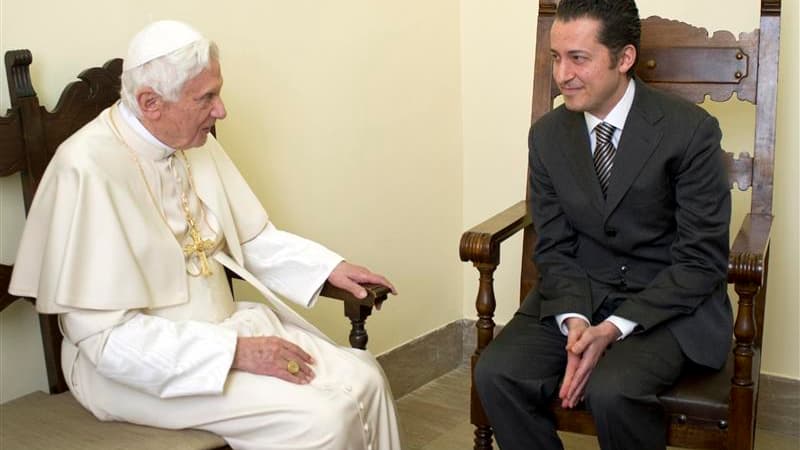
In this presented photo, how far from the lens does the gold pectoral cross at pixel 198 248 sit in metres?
2.75

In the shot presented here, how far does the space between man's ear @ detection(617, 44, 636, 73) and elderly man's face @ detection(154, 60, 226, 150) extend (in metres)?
1.10

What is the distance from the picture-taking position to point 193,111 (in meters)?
2.60

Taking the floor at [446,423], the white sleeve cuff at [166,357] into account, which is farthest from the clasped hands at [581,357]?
the floor at [446,423]

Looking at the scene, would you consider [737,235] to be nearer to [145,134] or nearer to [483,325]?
[483,325]

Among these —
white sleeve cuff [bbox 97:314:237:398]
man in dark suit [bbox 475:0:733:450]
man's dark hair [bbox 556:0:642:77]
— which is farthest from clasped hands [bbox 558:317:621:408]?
white sleeve cuff [bbox 97:314:237:398]

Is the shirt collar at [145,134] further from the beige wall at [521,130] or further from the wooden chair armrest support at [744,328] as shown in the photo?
the beige wall at [521,130]

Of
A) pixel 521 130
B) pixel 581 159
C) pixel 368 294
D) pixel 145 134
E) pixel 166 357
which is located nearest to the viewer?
pixel 166 357

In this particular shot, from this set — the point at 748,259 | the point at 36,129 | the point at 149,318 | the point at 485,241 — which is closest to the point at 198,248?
the point at 149,318

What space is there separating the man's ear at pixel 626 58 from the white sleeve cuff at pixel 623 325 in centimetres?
69

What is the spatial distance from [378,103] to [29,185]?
1.63 metres

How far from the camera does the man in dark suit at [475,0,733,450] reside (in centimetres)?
275

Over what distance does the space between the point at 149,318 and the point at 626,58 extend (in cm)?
146

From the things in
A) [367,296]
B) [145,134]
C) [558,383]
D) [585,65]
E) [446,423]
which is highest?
[585,65]

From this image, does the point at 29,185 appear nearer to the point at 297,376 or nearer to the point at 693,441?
the point at 297,376
